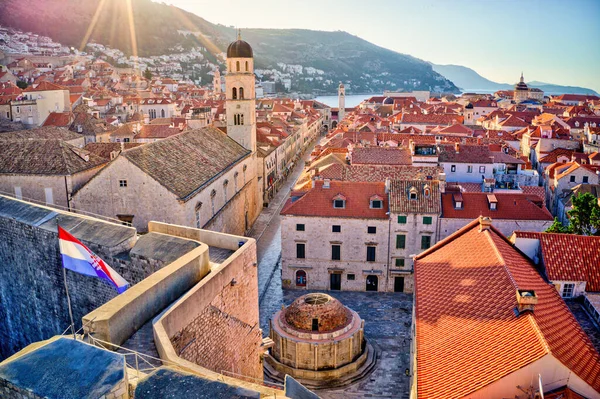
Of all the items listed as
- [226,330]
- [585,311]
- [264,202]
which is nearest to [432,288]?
[585,311]

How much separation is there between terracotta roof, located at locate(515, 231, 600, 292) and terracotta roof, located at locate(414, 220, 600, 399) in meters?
1.08

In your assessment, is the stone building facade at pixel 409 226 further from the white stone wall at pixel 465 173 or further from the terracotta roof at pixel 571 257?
the white stone wall at pixel 465 173

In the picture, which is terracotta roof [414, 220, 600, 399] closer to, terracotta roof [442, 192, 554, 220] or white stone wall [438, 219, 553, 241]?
white stone wall [438, 219, 553, 241]

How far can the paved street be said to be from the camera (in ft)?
80.6

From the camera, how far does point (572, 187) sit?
51.9m

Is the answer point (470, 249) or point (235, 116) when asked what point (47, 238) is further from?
point (235, 116)

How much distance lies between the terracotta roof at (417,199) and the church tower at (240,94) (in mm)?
18475

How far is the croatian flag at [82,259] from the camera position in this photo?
14.6m

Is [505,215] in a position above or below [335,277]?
above

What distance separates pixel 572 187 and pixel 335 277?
98.9ft

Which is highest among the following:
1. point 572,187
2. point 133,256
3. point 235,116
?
point 235,116

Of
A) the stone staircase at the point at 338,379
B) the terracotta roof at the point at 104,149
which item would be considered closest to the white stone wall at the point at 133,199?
the stone staircase at the point at 338,379

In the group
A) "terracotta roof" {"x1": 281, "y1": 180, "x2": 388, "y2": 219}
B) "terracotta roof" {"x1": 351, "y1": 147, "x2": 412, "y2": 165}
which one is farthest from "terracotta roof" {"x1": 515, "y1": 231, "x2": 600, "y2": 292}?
"terracotta roof" {"x1": 351, "y1": 147, "x2": 412, "y2": 165}

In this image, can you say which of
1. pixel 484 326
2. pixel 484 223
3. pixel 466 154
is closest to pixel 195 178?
pixel 484 223
